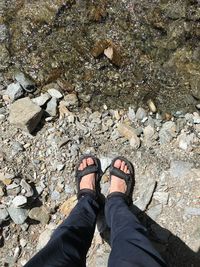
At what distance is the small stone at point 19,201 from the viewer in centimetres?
348

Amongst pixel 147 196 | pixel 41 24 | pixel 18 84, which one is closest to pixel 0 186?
pixel 18 84

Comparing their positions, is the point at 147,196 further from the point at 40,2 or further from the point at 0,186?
the point at 40,2

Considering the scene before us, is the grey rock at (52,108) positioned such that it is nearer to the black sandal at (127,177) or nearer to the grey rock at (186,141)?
the black sandal at (127,177)

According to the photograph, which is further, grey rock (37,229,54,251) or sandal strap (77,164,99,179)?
sandal strap (77,164,99,179)

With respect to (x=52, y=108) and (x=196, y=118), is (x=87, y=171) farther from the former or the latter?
(x=196, y=118)

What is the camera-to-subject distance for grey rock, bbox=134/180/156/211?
11.8ft

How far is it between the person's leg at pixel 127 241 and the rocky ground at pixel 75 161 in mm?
295

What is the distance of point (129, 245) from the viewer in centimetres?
270

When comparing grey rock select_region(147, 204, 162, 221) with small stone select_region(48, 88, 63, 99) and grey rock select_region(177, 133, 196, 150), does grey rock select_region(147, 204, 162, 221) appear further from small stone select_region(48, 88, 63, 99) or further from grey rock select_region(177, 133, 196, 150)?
small stone select_region(48, 88, 63, 99)

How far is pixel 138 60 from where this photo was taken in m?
3.92

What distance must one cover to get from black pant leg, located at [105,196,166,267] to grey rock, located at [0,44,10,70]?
1.69m

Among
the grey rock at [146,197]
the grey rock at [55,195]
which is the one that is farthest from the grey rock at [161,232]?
the grey rock at [55,195]

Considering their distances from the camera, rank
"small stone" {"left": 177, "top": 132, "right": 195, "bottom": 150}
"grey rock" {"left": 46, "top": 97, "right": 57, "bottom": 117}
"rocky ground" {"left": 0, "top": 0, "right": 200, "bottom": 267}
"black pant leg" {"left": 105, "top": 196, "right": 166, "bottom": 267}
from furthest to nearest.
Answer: "grey rock" {"left": 46, "top": 97, "right": 57, "bottom": 117}
"small stone" {"left": 177, "top": 132, "right": 195, "bottom": 150}
"rocky ground" {"left": 0, "top": 0, "right": 200, "bottom": 267}
"black pant leg" {"left": 105, "top": 196, "right": 166, "bottom": 267}

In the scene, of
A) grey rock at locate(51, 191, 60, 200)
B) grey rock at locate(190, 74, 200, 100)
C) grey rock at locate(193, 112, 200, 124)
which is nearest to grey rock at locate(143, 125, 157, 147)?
grey rock at locate(193, 112, 200, 124)
